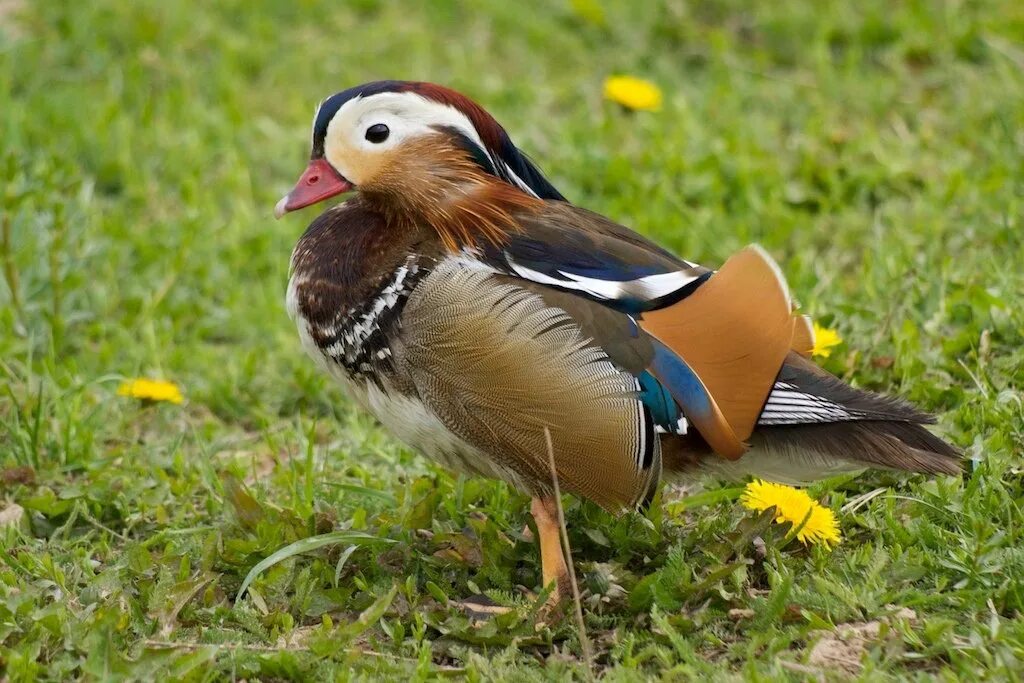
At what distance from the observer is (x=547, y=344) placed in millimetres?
2939

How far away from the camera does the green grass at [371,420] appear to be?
2.93m

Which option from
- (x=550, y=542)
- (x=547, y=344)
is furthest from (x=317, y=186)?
(x=550, y=542)

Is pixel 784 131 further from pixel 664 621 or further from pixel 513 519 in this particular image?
pixel 664 621

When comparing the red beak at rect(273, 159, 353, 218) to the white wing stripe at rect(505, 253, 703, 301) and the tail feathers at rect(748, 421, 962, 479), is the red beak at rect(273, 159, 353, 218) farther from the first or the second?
the tail feathers at rect(748, 421, 962, 479)

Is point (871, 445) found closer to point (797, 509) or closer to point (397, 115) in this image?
point (797, 509)

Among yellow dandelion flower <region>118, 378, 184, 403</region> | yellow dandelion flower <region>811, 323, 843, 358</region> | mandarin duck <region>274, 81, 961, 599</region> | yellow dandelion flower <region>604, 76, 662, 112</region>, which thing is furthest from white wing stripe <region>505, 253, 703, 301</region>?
yellow dandelion flower <region>604, 76, 662, 112</region>

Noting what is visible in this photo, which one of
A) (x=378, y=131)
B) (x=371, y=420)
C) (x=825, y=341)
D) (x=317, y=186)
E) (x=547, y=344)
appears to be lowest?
(x=371, y=420)

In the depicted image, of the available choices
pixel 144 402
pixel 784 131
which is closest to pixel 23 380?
pixel 144 402

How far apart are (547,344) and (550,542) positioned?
0.45 meters

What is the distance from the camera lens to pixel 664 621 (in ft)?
9.42

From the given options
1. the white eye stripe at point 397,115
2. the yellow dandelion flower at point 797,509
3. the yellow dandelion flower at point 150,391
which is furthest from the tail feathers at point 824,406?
the yellow dandelion flower at point 150,391

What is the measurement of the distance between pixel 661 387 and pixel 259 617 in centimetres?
98

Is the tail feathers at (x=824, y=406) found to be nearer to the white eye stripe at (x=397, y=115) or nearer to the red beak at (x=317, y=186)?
the white eye stripe at (x=397, y=115)

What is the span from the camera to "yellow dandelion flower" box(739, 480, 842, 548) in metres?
3.14
